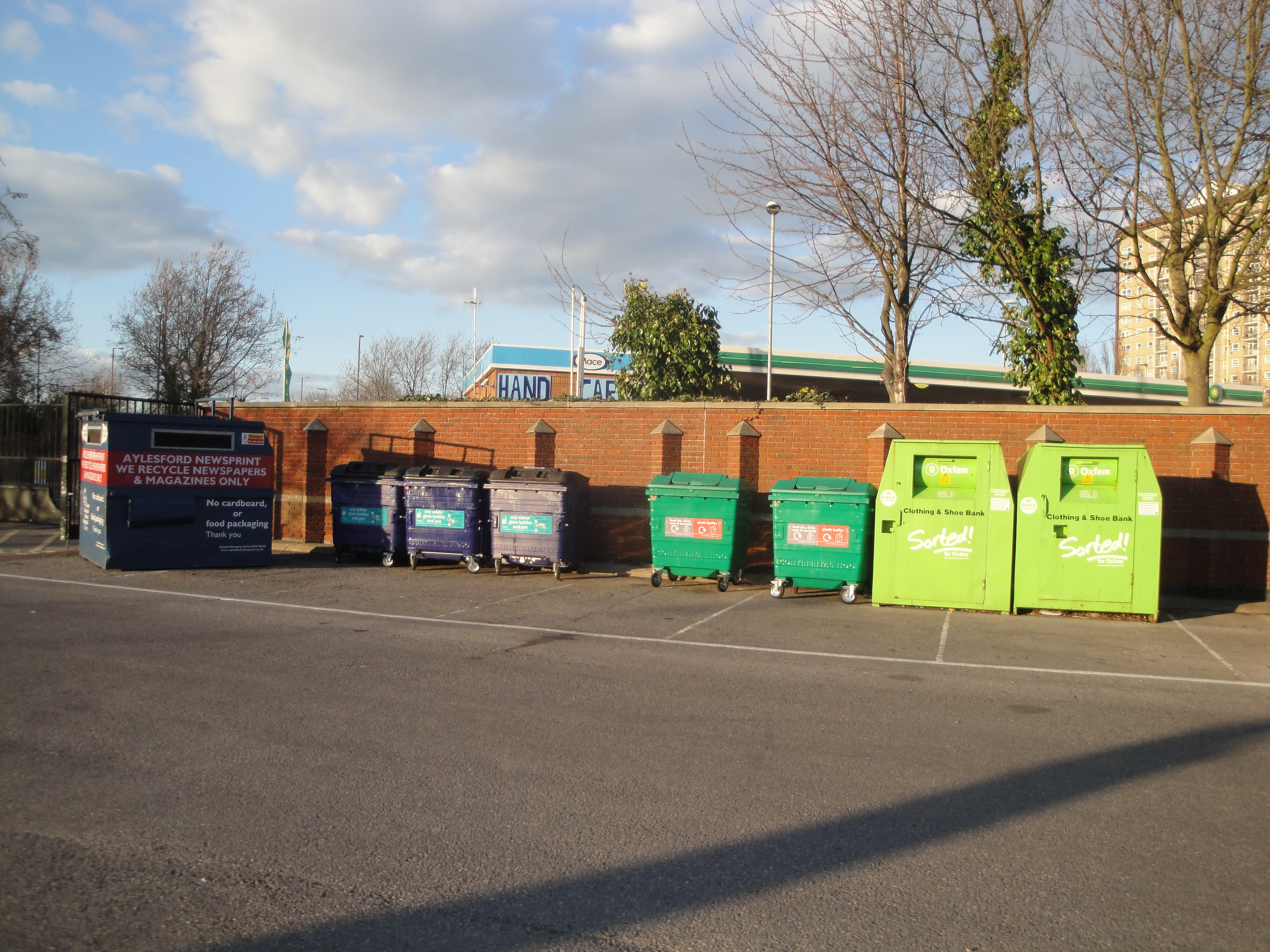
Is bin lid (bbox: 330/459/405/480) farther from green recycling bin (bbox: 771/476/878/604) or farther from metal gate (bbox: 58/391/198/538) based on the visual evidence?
green recycling bin (bbox: 771/476/878/604)

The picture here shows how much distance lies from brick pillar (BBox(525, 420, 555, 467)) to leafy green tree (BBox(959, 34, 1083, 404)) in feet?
25.6

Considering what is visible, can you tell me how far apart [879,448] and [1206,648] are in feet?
16.7

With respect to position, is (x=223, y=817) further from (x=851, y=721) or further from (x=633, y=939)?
(x=851, y=721)

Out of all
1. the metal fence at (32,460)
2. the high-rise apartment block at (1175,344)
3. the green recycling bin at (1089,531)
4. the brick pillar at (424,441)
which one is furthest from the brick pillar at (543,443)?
the high-rise apartment block at (1175,344)

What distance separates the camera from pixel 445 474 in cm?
1373

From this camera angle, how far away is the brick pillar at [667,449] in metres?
14.1

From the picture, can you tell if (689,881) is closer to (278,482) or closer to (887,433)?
(887,433)

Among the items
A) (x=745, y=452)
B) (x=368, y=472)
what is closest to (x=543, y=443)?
(x=368, y=472)

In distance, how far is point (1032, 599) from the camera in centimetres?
1034

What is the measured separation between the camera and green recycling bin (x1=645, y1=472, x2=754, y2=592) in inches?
483

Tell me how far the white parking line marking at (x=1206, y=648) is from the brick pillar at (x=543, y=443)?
361 inches

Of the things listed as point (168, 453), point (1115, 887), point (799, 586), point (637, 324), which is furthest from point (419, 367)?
point (1115, 887)

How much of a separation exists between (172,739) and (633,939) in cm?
341

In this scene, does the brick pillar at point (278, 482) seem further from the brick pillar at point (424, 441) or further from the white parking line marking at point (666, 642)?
the white parking line marking at point (666, 642)
